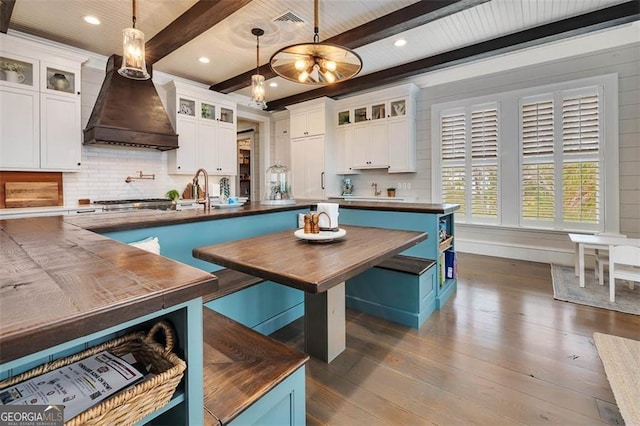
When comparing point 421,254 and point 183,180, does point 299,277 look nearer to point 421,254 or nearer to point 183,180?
point 421,254

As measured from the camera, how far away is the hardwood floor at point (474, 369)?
Answer: 1576 millimetres

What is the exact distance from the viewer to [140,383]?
27.2 inches

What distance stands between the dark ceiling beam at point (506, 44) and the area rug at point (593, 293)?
2.91m

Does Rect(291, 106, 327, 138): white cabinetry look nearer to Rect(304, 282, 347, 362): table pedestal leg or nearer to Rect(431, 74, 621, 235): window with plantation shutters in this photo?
Rect(431, 74, 621, 235): window with plantation shutters

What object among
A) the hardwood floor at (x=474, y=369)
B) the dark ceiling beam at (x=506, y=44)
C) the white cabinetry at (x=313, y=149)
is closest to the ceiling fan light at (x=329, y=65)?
the hardwood floor at (x=474, y=369)

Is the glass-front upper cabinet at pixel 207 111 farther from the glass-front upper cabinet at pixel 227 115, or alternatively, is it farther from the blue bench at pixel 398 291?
the blue bench at pixel 398 291

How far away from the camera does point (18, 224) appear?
5.41ft

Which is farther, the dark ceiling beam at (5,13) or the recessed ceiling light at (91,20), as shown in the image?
the recessed ceiling light at (91,20)

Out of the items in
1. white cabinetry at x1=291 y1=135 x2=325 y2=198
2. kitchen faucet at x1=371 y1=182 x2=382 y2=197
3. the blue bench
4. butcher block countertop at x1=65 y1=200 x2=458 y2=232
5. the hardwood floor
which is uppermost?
white cabinetry at x1=291 y1=135 x2=325 y2=198

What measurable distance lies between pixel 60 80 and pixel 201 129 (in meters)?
1.86
